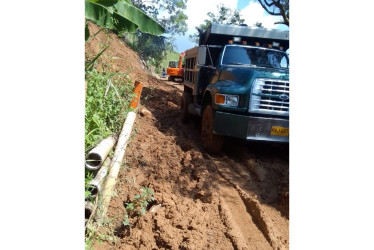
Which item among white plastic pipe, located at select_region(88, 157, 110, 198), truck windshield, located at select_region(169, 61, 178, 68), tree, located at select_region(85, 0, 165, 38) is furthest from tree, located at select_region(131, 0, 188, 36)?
truck windshield, located at select_region(169, 61, 178, 68)

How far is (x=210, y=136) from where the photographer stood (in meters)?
5.10

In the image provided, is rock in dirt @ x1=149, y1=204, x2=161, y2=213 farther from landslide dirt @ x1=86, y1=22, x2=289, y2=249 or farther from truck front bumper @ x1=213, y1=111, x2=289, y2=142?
truck front bumper @ x1=213, y1=111, x2=289, y2=142

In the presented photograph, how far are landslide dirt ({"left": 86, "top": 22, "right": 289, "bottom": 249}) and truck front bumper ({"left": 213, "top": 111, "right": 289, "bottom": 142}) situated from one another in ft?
1.80

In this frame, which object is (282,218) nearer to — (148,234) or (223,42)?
(148,234)

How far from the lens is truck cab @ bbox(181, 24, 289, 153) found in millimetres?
4395

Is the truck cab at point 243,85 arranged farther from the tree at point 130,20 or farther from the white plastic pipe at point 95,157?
the white plastic pipe at point 95,157

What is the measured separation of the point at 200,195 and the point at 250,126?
4.24 feet

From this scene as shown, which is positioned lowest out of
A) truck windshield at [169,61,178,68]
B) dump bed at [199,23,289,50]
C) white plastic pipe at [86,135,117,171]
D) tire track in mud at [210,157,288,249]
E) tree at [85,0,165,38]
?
tire track in mud at [210,157,288,249]

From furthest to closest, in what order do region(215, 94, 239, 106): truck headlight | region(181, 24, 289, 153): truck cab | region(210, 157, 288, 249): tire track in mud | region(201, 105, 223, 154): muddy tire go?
region(201, 105, 223, 154): muddy tire < region(215, 94, 239, 106): truck headlight < region(181, 24, 289, 153): truck cab < region(210, 157, 288, 249): tire track in mud

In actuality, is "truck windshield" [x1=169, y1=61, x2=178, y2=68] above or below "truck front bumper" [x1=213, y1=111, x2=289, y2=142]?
above

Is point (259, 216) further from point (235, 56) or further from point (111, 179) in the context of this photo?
point (235, 56)

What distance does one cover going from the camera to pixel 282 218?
343 centimetres

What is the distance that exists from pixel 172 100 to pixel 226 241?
8.13 metres

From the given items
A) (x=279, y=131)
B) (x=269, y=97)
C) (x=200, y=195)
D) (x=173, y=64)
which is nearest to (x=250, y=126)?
(x=279, y=131)
